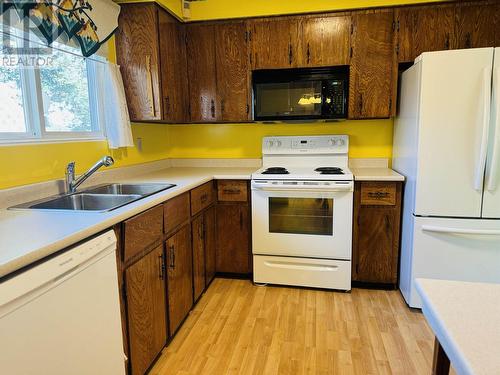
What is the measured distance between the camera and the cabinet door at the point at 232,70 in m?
2.82

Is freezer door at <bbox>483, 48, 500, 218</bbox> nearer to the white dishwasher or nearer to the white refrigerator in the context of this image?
the white refrigerator

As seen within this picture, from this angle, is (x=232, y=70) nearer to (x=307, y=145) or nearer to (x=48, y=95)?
(x=307, y=145)

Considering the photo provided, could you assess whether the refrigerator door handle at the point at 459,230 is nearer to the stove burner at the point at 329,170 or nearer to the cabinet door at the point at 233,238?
the stove burner at the point at 329,170

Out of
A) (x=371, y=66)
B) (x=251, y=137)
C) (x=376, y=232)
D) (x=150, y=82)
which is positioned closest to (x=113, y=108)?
(x=150, y=82)

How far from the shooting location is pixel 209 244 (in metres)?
2.68

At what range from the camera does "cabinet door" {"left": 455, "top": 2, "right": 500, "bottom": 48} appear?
246 centimetres

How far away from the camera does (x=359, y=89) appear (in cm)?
268

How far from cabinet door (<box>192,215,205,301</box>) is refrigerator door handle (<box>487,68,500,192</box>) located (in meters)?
1.85

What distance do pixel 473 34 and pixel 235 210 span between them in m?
2.18

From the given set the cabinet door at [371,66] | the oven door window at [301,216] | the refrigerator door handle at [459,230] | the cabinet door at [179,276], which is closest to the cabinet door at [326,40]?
the cabinet door at [371,66]

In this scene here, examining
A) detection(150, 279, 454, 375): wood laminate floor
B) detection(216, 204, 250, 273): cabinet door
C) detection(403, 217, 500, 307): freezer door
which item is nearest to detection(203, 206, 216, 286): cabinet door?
detection(216, 204, 250, 273): cabinet door

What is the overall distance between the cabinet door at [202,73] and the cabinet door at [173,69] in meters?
0.05

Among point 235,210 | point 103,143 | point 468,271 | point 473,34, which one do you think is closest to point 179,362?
point 235,210

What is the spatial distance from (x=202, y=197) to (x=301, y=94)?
1.11 meters
